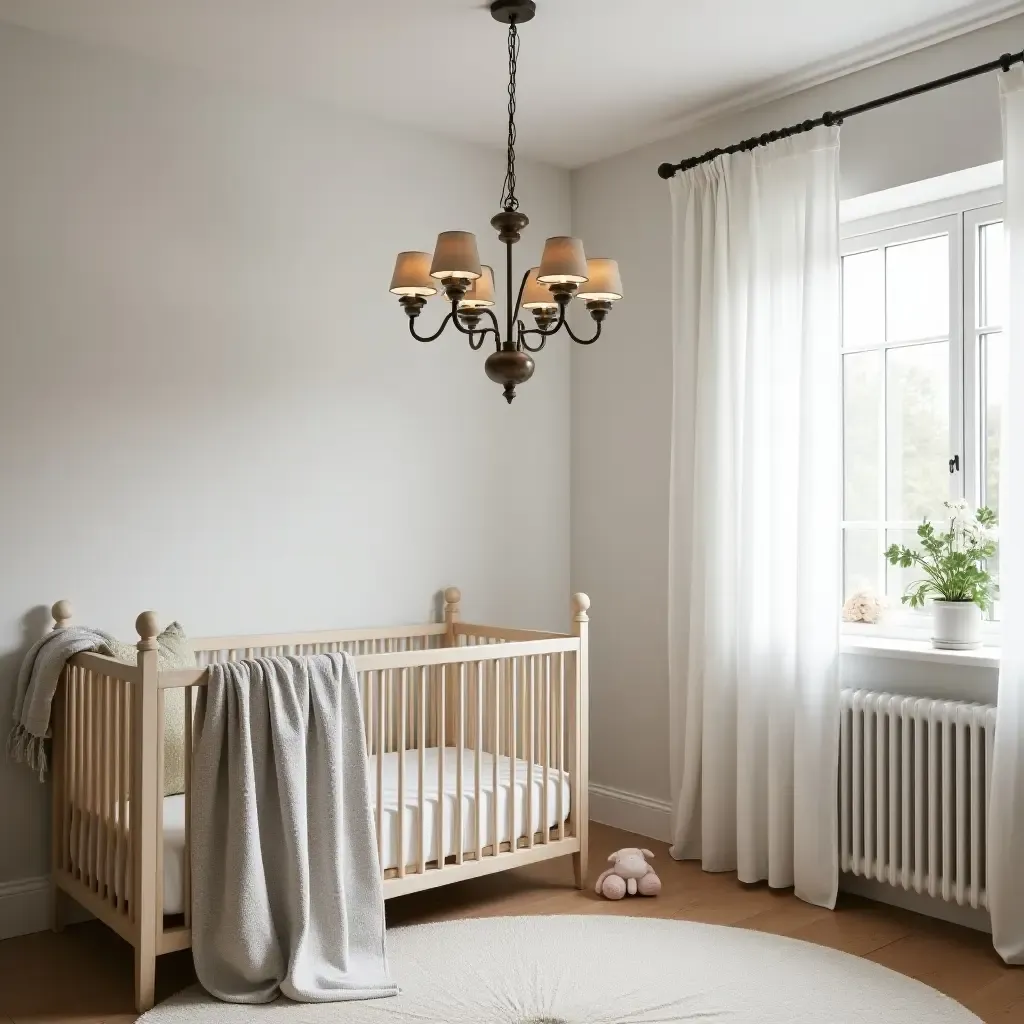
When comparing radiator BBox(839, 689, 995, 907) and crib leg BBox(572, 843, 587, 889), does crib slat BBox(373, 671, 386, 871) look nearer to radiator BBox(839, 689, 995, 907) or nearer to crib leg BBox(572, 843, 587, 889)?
crib leg BBox(572, 843, 587, 889)

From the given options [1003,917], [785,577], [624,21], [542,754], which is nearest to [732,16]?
[624,21]

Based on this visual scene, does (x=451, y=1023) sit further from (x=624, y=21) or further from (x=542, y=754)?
(x=624, y=21)

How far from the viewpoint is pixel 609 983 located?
268cm

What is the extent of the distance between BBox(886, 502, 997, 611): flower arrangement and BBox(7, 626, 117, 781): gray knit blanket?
7.59ft

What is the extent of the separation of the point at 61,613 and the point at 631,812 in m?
2.16

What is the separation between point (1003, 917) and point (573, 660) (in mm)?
1371

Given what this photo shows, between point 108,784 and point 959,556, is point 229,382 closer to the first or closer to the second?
point 108,784

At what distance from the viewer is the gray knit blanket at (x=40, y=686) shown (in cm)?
296

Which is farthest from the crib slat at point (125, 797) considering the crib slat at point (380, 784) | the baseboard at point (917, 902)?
the baseboard at point (917, 902)

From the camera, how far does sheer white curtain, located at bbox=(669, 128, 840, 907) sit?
129 inches

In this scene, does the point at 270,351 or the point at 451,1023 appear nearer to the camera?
the point at 451,1023

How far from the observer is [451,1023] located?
245 cm

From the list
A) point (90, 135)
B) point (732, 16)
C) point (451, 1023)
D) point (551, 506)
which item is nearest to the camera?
point (451, 1023)

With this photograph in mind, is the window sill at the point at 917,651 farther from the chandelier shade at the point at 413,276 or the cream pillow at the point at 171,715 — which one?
the cream pillow at the point at 171,715
